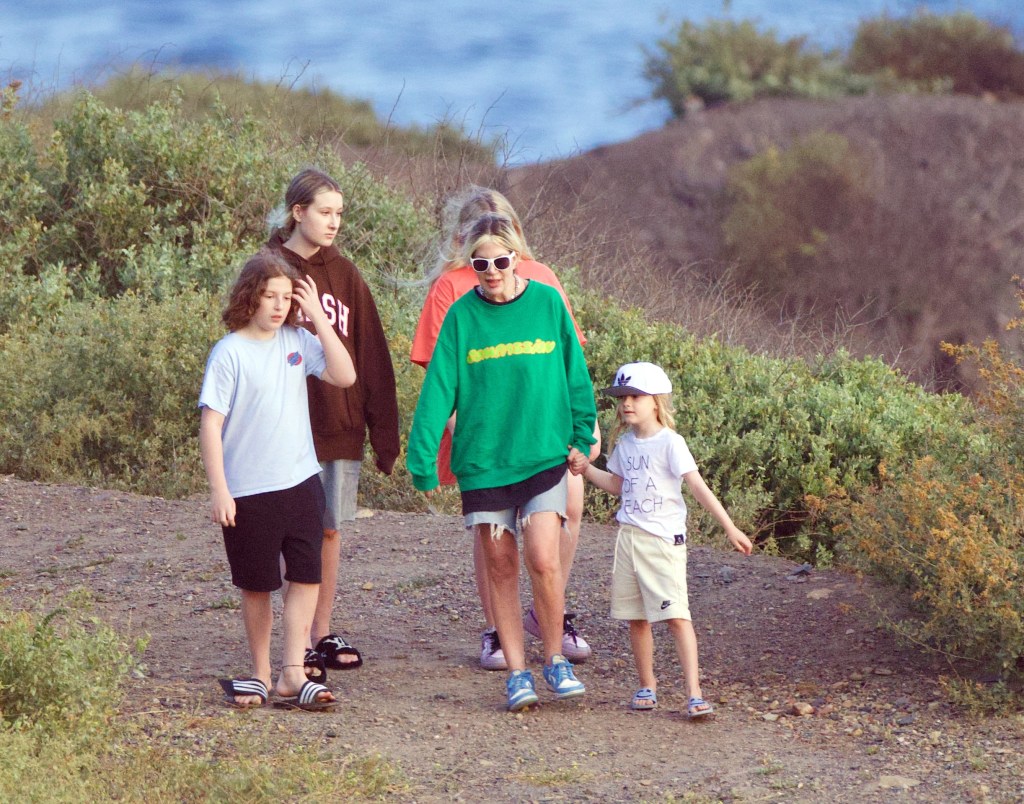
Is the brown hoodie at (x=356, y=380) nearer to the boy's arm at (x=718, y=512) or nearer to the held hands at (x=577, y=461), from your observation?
the held hands at (x=577, y=461)

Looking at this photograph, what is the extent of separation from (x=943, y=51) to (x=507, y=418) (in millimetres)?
36509

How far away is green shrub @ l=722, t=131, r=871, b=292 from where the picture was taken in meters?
25.1

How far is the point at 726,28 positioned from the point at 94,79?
23884 mm

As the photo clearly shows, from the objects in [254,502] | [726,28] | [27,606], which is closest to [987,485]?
[254,502]

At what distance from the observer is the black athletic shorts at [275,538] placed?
Result: 14.9ft

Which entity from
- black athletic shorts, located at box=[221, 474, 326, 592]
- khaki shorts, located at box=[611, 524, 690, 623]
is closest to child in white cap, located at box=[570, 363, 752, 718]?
khaki shorts, located at box=[611, 524, 690, 623]

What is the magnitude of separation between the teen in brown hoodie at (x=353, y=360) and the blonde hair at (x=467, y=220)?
0.34 m

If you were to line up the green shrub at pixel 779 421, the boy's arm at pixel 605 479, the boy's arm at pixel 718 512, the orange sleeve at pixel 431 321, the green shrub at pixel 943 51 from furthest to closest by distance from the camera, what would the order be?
the green shrub at pixel 943 51 < the green shrub at pixel 779 421 < the orange sleeve at pixel 431 321 < the boy's arm at pixel 605 479 < the boy's arm at pixel 718 512

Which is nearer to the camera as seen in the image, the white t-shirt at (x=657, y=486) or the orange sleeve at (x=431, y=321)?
the white t-shirt at (x=657, y=486)

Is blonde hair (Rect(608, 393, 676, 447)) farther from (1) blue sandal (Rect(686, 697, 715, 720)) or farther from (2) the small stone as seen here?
(2) the small stone

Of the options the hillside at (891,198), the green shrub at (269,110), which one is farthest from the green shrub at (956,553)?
the hillside at (891,198)

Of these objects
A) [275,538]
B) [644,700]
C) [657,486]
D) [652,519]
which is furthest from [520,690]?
[275,538]

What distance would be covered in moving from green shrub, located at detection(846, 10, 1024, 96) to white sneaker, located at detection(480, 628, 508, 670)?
3419 centimetres

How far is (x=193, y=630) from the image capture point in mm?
5812
